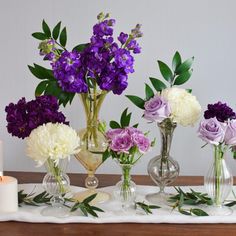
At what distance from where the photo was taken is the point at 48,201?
1.22 meters

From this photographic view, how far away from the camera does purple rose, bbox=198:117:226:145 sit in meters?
1.08

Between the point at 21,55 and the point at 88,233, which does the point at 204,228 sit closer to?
the point at 88,233

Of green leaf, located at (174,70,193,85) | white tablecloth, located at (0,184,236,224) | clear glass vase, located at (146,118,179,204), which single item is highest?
green leaf, located at (174,70,193,85)

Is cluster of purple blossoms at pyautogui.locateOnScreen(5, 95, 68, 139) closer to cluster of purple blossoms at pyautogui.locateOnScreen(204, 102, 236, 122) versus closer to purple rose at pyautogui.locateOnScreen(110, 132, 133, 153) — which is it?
purple rose at pyautogui.locateOnScreen(110, 132, 133, 153)

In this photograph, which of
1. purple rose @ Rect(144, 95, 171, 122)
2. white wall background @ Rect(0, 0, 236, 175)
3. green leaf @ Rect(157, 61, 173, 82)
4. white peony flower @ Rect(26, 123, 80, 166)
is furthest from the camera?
white wall background @ Rect(0, 0, 236, 175)

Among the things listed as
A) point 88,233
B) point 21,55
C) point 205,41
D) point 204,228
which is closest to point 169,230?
point 204,228

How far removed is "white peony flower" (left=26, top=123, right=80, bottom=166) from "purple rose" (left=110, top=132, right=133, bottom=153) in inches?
3.7

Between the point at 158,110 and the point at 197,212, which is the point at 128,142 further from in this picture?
the point at 197,212

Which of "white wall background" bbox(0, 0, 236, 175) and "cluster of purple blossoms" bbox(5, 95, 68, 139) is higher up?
"white wall background" bbox(0, 0, 236, 175)

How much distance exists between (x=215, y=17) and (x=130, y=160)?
0.75m

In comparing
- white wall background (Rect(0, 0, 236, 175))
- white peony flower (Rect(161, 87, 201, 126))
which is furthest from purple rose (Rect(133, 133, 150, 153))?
white wall background (Rect(0, 0, 236, 175))

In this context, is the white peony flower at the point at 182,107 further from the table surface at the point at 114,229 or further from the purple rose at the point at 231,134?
the table surface at the point at 114,229

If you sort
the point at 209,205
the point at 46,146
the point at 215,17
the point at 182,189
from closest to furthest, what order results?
the point at 46,146, the point at 209,205, the point at 182,189, the point at 215,17

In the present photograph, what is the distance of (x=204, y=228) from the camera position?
1.07 m
